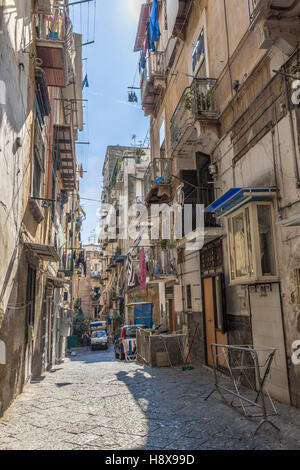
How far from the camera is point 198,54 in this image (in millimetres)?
11297

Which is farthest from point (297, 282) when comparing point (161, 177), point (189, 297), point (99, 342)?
point (99, 342)

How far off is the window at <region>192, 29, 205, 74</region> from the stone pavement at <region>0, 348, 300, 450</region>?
9.19m

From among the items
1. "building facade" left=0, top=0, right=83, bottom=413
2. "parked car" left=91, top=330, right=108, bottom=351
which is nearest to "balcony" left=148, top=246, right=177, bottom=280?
"building facade" left=0, top=0, right=83, bottom=413

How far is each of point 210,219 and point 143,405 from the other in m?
5.54

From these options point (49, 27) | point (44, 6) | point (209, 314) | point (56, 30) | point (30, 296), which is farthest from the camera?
point (56, 30)

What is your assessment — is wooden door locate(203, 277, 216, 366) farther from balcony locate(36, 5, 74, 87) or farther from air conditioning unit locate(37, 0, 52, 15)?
air conditioning unit locate(37, 0, 52, 15)

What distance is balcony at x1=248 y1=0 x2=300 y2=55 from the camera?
17.7 ft

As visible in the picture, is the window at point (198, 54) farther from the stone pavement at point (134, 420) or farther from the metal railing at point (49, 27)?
the stone pavement at point (134, 420)

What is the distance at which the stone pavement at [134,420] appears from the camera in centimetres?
437

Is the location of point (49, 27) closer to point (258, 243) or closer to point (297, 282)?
point (258, 243)

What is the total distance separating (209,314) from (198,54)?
26.4 feet

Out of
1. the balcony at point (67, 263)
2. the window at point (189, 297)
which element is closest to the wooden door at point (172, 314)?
the window at point (189, 297)

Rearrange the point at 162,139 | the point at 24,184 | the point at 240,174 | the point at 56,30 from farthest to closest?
Result: the point at 162,139 → the point at 56,30 → the point at 240,174 → the point at 24,184

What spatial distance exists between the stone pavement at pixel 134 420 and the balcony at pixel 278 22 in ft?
18.7
